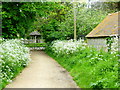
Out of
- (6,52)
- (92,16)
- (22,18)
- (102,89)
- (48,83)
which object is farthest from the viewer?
(92,16)

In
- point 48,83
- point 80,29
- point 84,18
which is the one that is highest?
point 84,18

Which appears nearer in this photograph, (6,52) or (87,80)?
(87,80)

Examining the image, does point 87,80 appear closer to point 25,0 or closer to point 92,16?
point 25,0

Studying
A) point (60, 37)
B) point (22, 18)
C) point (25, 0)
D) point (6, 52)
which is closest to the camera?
point (6, 52)

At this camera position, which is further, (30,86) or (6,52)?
(6,52)

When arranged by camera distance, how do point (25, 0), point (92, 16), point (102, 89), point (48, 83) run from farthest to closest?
1. point (92, 16)
2. point (25, 0)
3. point (48, 83)
4. point (102, 89)

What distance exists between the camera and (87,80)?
7.18 m

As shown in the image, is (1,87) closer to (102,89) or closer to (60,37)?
(102,89)

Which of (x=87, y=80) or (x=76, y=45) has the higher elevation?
(x=76, y=45)

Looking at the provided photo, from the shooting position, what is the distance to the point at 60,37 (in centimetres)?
2170

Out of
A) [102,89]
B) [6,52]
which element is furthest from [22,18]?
[102,89]

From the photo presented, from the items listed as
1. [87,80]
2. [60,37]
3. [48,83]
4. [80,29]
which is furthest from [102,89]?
[80,29]

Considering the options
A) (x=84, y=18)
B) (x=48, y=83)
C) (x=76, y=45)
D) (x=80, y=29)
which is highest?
(x=84, y=18)

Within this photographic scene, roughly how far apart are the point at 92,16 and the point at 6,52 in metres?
19.3
